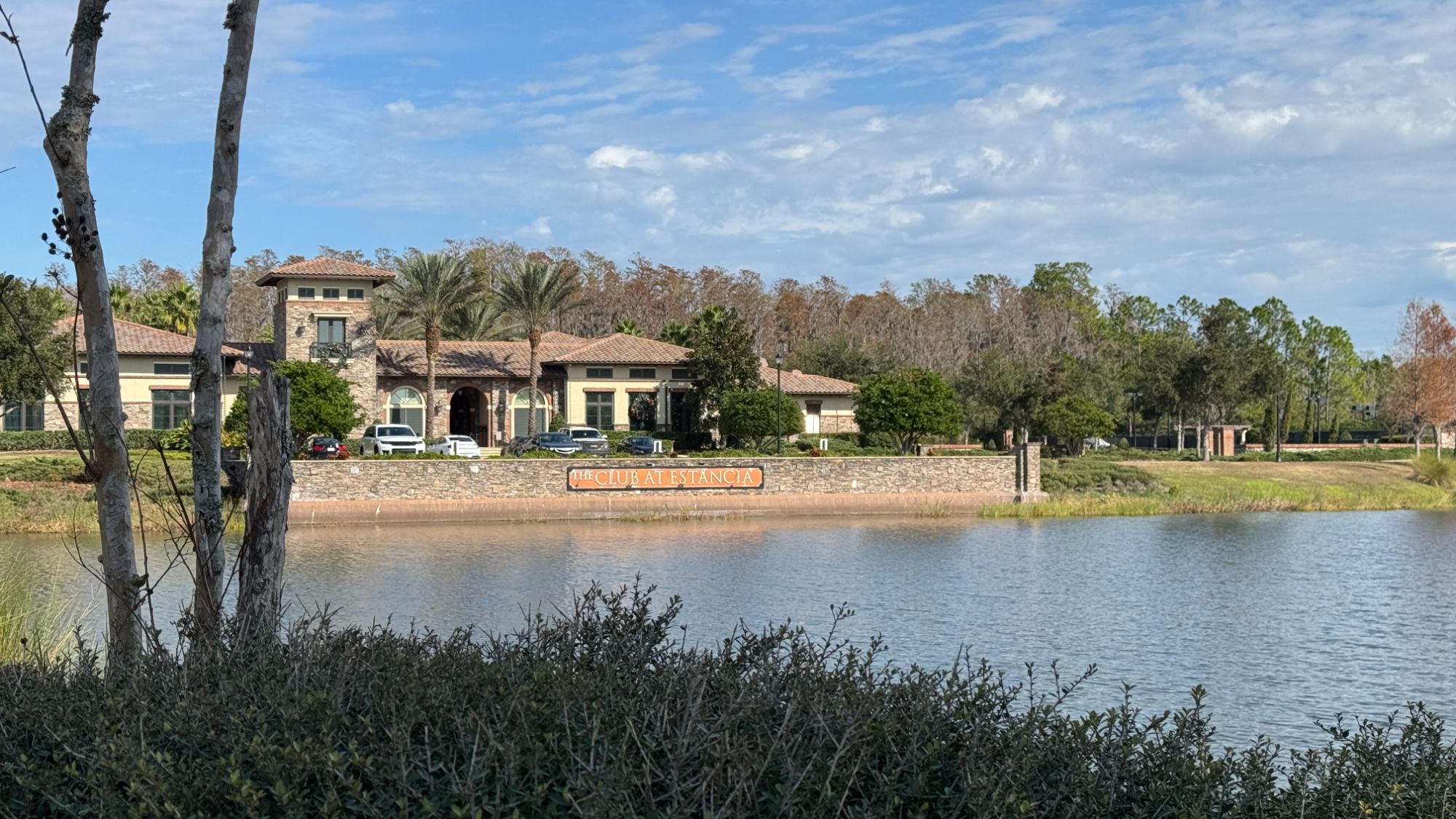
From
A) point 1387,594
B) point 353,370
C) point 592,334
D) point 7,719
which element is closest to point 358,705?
point 7,719

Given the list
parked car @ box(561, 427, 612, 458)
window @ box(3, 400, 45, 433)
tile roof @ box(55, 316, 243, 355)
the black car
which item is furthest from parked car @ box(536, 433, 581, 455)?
window @ box(3, 400, 45, 433)

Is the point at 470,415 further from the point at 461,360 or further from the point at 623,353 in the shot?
the point at 623,353

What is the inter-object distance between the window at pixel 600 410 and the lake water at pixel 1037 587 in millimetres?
19414

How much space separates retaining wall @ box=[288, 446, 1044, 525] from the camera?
36312 millimetres

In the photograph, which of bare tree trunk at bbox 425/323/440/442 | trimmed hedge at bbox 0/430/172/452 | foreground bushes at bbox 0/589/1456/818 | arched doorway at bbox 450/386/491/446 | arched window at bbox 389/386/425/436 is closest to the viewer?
foreground bushes at bbox 0/589/1456/818

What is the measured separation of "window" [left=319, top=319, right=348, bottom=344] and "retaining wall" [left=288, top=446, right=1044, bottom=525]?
15028 mm

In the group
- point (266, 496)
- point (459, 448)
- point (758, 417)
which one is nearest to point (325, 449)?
point (459, 448)

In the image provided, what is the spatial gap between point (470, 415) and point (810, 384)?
14997 mm

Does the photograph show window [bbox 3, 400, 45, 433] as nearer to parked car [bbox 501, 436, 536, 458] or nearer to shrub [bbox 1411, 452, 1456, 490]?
parked car [bbox 501, 436, 536, 458]

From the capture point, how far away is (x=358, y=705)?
516 cm

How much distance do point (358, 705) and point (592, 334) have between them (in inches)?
3399

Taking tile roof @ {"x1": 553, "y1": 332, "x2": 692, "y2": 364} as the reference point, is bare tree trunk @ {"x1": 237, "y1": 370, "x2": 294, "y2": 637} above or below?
below

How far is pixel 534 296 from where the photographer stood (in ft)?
174

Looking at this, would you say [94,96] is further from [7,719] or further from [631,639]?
[631,639]
